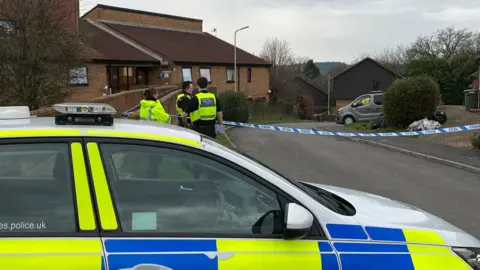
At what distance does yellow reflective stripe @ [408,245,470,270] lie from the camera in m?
2.39

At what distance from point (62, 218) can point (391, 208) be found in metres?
1.98

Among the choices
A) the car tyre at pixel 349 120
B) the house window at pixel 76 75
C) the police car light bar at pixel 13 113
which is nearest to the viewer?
the police car light bar at pixel 13 113

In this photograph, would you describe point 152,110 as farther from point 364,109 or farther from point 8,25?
point 364,109

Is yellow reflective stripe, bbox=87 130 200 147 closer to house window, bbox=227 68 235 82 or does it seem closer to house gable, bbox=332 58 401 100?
house window, bbox=227 68 235 82

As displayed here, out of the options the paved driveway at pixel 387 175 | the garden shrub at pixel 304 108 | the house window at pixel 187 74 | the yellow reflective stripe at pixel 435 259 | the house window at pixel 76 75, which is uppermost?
the house window at pixel 187 74

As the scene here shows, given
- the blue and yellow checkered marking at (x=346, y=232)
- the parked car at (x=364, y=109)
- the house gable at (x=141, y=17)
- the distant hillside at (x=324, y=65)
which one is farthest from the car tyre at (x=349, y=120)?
the distant hillside at (x=324, y=65)

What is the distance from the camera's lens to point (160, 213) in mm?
2387

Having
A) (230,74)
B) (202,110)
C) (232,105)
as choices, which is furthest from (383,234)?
(230,74)

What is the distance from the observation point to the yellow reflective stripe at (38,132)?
2281mm

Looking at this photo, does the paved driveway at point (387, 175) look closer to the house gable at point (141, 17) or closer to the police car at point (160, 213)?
the police car at point (160, 213)

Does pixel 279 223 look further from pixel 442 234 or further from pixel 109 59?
pixel 109 59

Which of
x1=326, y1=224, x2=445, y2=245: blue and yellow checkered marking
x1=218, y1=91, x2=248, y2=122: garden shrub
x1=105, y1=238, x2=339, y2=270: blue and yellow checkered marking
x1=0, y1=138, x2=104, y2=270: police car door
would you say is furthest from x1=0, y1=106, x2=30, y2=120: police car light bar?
x1=218, y1=91, x2=248, y2=122: garden shrub

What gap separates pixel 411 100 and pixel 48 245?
18326 mm

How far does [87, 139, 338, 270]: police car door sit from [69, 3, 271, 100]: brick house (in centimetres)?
2790
